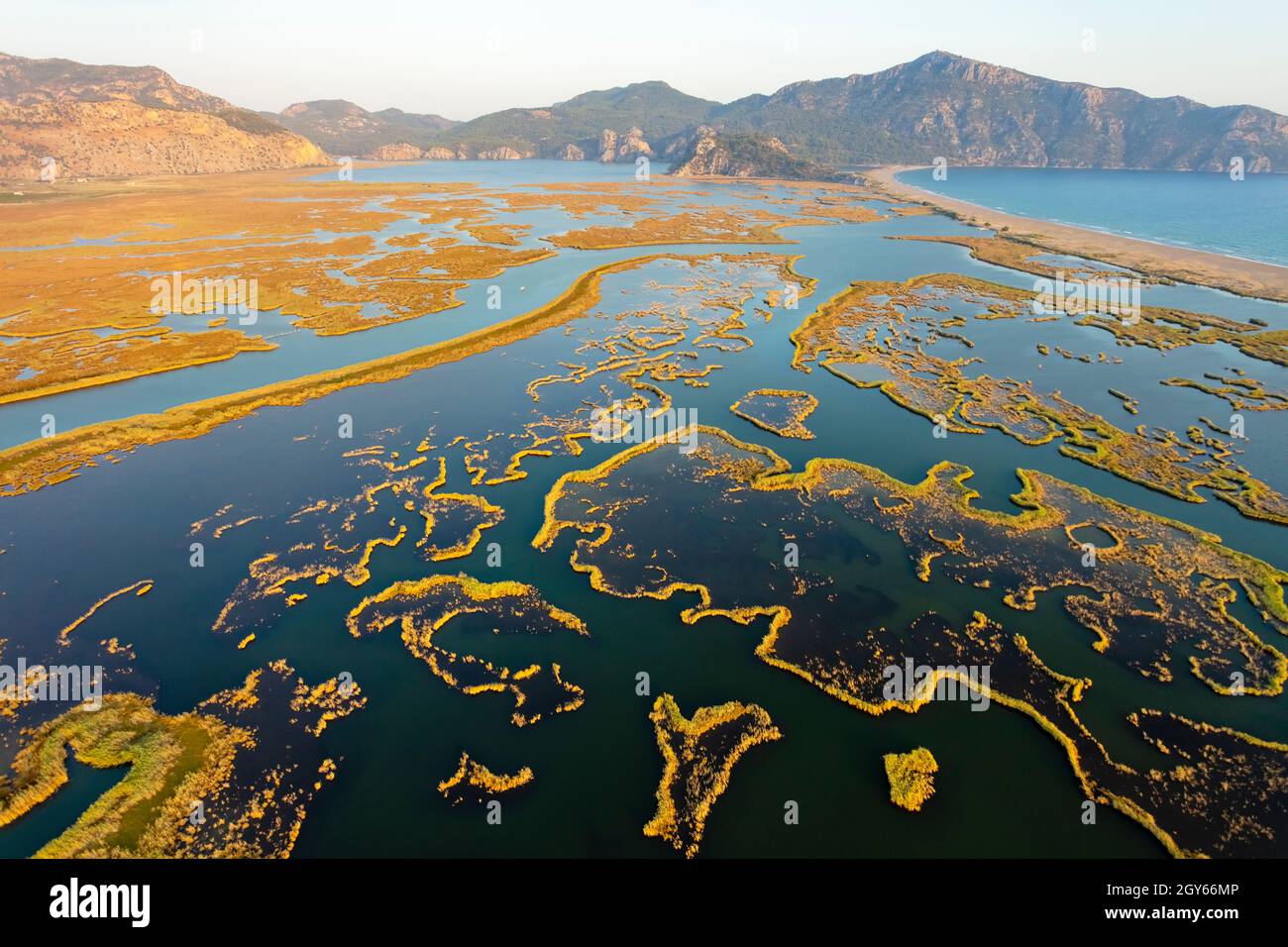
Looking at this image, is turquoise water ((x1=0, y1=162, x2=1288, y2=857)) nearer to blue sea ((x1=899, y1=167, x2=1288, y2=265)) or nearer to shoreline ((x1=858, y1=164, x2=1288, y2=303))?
shoreline ((x1=858, y1=164, x2=1288, y2=303))

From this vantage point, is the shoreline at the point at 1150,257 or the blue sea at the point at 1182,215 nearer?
the shoreline at the point at 1150,257

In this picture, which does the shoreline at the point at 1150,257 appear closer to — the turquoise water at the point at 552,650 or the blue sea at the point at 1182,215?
the blue sea at the point at 1182,215

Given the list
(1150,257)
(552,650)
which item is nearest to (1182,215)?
(1150,257)

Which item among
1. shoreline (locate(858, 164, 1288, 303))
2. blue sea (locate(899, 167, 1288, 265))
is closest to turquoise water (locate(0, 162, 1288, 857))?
shoreline (locate(858, 164, 1288, 303))

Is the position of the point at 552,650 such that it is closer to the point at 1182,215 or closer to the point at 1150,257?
the point at 1150,257

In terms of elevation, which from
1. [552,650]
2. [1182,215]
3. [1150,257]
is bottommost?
[552,650]

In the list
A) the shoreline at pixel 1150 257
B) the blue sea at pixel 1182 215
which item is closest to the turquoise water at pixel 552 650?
the shoreline at pixel 1150 257

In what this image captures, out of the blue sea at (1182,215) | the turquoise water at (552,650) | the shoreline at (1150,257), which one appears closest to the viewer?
the turquoise water at (552,650)
